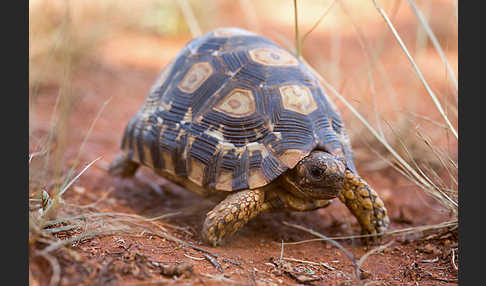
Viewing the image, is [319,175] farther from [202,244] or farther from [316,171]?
[202,244]

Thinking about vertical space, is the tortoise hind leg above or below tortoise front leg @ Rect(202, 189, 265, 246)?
below

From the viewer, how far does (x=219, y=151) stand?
303 cm

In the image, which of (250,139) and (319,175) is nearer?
(319,175)

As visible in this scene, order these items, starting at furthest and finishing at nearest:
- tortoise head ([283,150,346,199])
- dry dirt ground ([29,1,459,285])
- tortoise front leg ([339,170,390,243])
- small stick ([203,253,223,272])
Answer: tortoise front leg ([339,170,390,243])
tortoise head ([283,150,346,199])
small stick ([203,253,223,272])
dry dirt ground ([29,1,459,285])

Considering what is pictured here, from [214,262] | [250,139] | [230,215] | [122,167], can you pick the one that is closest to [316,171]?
[250,139]

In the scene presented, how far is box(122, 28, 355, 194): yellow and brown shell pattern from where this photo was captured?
2965 millimetres

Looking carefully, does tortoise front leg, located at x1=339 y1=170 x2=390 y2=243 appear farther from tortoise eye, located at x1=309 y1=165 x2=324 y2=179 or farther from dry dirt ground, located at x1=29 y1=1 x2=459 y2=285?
tortoise eye, located at x1=309 y1=165 x2=324 y2=179

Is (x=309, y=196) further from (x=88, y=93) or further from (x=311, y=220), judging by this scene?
(x=88, y=93)

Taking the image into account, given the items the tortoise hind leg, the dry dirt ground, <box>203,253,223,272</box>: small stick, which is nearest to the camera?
the dry dirt ground

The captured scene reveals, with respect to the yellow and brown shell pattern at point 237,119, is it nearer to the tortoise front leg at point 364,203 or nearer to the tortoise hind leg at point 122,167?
the tortoise front leg at point 364,203

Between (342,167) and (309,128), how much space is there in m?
0.33

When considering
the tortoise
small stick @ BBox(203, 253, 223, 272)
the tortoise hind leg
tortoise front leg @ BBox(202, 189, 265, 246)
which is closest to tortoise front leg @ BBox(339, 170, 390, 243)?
the tortoise

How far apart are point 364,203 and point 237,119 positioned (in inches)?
40.1

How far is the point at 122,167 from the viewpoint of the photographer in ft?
13.4
